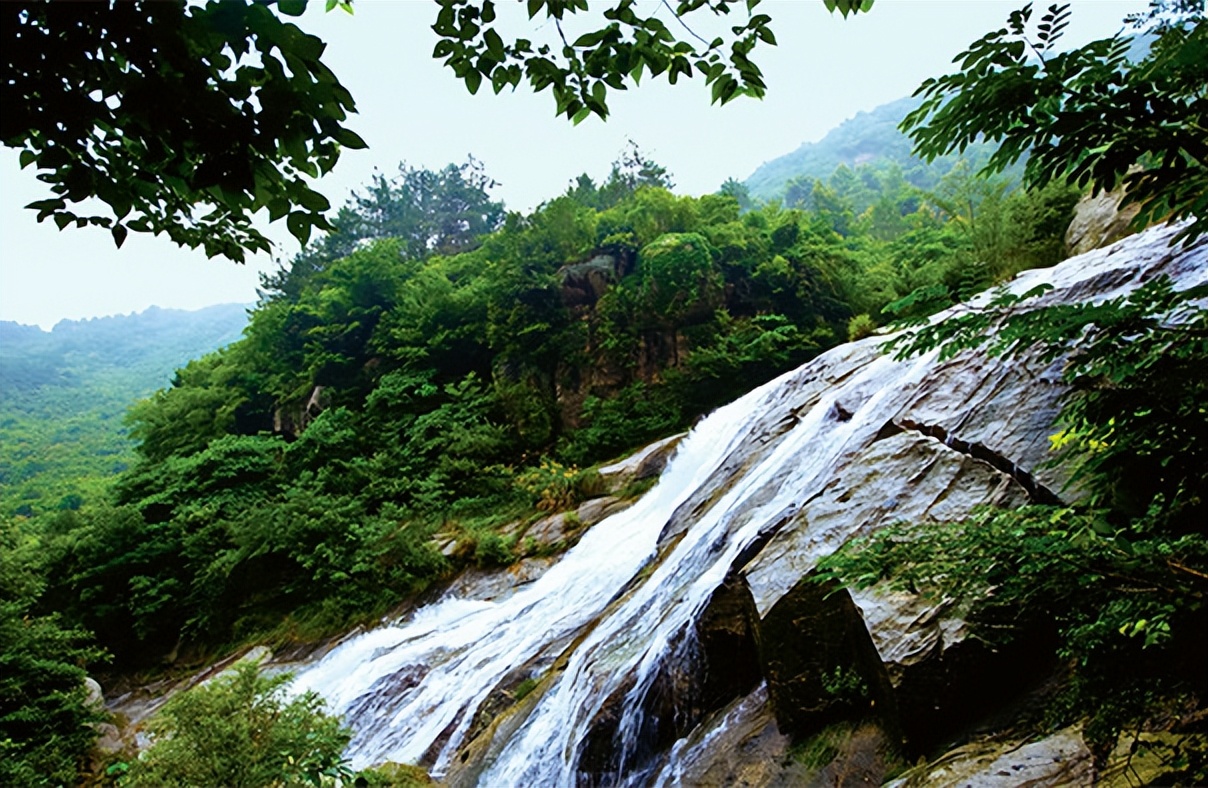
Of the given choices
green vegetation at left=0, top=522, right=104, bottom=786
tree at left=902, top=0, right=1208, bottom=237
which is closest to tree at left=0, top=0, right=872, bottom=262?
tree at left=902, top=0, right=1208, bottom=237

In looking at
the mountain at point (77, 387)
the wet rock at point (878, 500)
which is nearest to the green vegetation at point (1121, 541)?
the wet rock at point (878, 500)

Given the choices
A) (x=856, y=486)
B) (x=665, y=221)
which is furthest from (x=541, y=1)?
(x=665, y=221)

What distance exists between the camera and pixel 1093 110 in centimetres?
150

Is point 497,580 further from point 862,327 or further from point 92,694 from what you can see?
point 862,327

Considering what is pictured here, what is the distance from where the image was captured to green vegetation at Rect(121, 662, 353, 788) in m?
3.60

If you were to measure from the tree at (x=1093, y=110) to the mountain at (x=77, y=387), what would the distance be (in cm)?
1369

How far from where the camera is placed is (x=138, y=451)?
16312 millimetres

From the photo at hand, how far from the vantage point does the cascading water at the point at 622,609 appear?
4156mm

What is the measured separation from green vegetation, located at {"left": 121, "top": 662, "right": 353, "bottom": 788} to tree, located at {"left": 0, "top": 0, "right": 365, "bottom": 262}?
148 inches

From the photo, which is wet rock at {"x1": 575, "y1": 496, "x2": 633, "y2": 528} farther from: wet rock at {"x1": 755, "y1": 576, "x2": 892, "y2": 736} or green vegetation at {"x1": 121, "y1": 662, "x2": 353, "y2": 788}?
wet rock at {"x1": 755, "y1": 576, "x2": 892, "y2": 736}

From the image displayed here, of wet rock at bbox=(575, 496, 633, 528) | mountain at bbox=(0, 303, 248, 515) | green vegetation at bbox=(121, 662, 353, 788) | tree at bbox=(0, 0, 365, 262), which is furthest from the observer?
mountain at bbox=(0, 303, 248, 515)

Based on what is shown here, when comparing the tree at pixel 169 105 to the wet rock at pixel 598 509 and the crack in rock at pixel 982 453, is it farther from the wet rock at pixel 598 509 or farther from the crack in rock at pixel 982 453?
the wet rock at pixel 598 509

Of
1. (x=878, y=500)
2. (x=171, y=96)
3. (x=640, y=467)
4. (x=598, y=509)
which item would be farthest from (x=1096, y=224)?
(x=171, y=96)

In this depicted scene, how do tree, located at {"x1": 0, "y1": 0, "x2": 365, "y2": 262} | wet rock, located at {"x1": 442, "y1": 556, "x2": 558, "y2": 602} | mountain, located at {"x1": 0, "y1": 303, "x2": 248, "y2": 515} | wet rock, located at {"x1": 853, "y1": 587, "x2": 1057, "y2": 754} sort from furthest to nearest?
mountain, located at {"x1": 0, "y1": 303, "x2": 248, "y2": 515} < wet rock, located at {"x1": 442, "y1": 556, "x2": 558, "y2": 602} < wet rock, located at {"x1": 853, "y1": 587, "x2": 1057, "y2": 754} < tree, located at {"x1": 0, "y1": 0, "x2": 365, "y2": 262}
